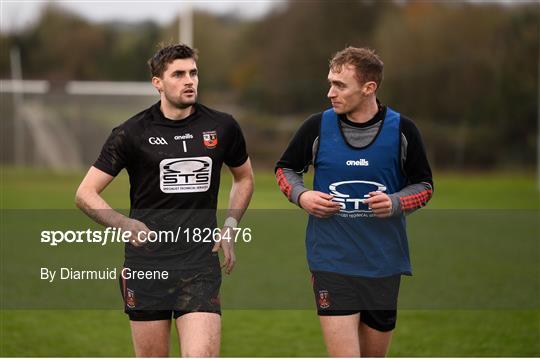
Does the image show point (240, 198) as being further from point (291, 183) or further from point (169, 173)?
point (169, 173)

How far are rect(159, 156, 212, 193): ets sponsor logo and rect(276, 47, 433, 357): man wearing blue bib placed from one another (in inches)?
17.4

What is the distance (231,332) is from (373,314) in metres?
3.70

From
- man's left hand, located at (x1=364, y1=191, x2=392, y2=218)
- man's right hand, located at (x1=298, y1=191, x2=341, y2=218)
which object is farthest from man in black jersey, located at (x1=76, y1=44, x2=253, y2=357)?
man's left hand, located at (x1=364, y1=191, x2=392, y2=218)

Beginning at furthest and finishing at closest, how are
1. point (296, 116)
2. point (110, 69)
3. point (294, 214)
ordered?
point (110, 69)
point (296, 116)
point (294, 214)

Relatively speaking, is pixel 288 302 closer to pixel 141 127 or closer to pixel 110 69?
pixel 141 127

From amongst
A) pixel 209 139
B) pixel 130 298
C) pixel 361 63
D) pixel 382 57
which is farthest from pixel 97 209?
pixel 382 57

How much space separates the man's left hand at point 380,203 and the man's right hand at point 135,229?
3.55 feet

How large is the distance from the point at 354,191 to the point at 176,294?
39.7 inches

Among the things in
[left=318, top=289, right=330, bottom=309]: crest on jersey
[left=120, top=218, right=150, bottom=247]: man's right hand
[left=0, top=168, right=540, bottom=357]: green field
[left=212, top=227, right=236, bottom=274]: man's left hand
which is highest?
[left=120, top=218, right=150, bottom=247]: man's right hand

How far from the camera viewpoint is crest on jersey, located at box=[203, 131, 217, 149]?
467 cm

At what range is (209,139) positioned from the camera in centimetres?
468

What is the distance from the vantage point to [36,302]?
5.12m

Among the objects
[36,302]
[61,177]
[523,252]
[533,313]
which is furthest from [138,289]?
[61,177]

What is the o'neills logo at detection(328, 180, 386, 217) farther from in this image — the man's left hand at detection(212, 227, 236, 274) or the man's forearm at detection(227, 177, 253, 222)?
the man's left hand at detection(212, 227, 236, 274)
